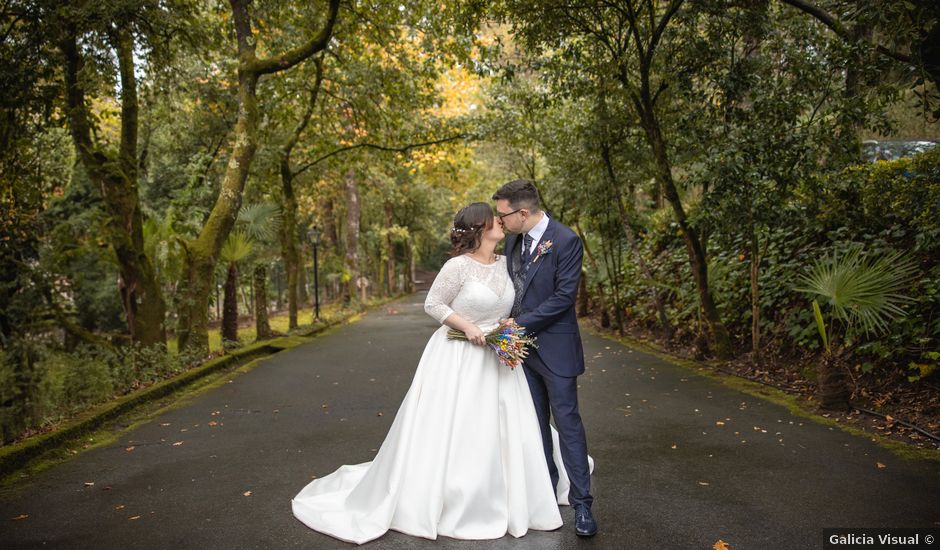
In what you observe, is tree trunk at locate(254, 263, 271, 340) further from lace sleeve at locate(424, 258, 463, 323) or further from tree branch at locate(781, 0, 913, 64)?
tree branch at locate(781, 0, 913, 64)

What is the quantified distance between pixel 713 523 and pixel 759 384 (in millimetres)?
4632

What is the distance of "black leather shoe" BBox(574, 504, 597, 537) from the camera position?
366 centimetres

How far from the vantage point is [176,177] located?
1830 cm

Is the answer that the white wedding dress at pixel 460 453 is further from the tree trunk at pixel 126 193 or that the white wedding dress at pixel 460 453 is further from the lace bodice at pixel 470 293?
the tree trunk at pixel 126 193

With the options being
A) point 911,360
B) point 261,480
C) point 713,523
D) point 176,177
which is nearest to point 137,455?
point 261,480

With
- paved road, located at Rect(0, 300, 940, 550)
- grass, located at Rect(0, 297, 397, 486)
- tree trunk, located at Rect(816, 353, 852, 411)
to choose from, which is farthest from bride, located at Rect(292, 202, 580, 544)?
tree trunk, located at Rect(816, 353, 852, 411)

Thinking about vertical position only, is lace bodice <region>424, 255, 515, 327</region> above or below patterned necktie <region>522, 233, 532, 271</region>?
below

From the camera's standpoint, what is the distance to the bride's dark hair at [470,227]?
3.97 metres

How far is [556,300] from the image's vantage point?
379cm

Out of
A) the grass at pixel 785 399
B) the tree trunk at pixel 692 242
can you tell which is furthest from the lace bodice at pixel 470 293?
the tree trunk at pixel 692 242

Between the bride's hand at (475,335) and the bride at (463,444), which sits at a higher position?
the bride's hand at (475,335)

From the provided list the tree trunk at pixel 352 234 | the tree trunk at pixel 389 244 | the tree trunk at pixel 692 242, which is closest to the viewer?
the tree trunk at pixel 692 242

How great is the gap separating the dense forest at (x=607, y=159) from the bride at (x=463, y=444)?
13.4 feet

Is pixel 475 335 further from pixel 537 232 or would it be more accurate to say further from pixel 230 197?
pixel 230 197
